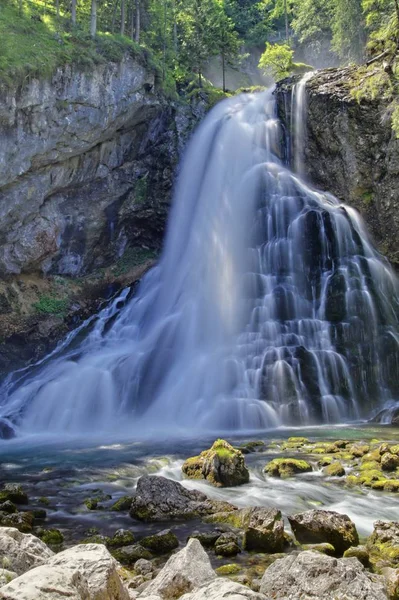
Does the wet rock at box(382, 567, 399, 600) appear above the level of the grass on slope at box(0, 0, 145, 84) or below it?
below

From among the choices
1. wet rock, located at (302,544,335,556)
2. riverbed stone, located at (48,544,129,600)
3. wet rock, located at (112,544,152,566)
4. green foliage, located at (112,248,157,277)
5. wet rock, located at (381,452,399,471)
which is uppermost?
green foliage, located at (112,248,157,277)

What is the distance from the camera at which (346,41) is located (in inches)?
1586

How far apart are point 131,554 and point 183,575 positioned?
1.92 m

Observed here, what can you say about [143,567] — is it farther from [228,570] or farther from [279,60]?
[279,60]

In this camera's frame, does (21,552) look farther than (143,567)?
No

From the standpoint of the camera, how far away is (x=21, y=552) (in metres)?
5.08

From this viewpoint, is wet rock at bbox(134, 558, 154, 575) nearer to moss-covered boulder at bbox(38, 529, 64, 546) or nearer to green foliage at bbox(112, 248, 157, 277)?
moss-covered boulder at bbox(38, 529, 64, 546)

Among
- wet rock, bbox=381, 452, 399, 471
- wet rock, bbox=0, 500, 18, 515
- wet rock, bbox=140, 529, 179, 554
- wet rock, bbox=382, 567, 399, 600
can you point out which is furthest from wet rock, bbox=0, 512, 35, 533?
wet rock, bbox=381, 452, 399, 471

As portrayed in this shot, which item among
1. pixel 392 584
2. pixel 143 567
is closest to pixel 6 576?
pixel 143 567

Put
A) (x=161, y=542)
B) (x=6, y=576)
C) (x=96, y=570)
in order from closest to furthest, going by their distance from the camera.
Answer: (x=96, y=570)
(x=6, y=576)
(x=161, y=542)

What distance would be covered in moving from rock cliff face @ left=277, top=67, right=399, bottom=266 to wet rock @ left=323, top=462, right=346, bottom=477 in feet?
52.6

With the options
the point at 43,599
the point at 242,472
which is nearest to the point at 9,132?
the point at 242,472

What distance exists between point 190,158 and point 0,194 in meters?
12.4

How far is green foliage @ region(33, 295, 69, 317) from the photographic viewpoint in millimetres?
26812
